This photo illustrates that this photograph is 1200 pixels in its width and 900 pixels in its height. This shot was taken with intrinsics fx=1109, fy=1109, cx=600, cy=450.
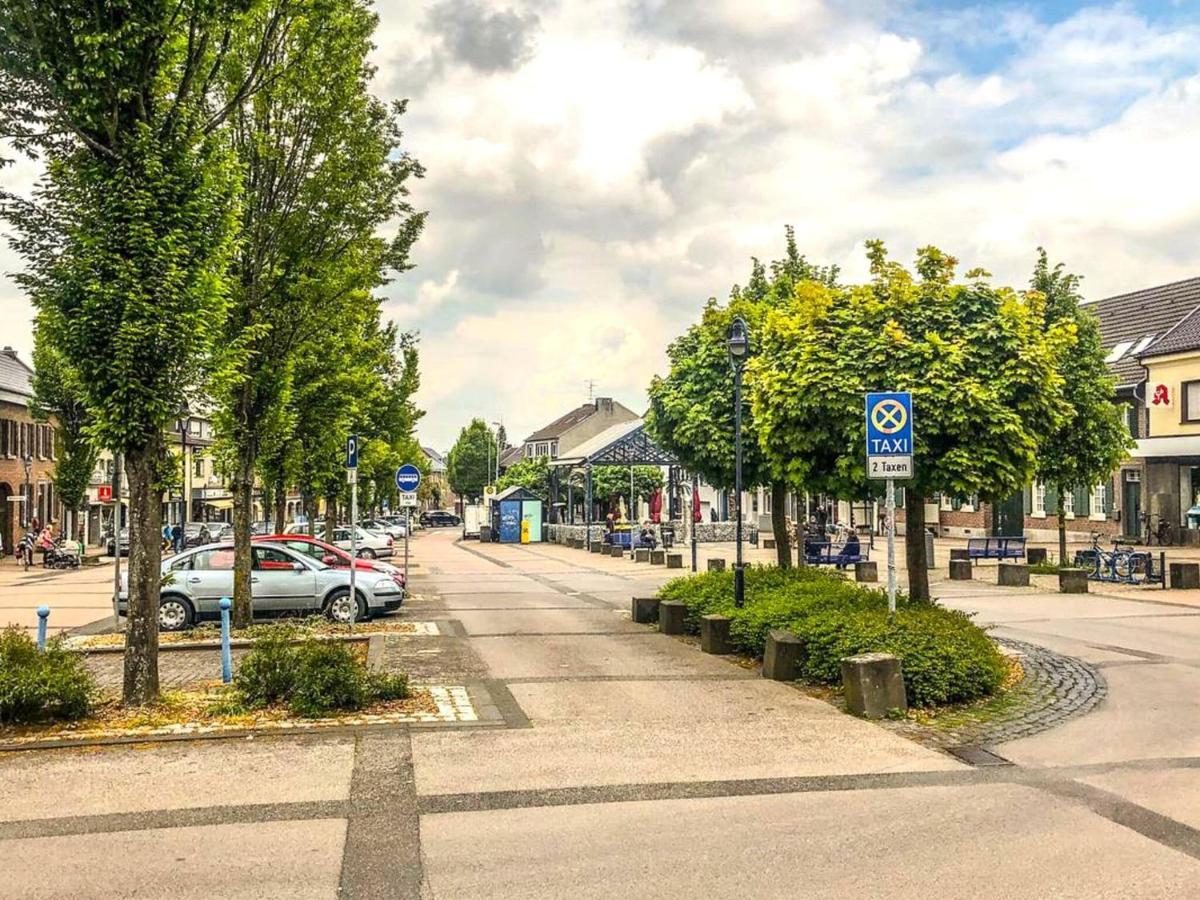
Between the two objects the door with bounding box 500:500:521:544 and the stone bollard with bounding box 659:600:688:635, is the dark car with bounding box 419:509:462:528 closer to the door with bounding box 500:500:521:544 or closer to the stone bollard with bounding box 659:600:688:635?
the door with bounding box 500:500:521:544

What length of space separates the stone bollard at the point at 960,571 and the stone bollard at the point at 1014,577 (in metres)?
1.76

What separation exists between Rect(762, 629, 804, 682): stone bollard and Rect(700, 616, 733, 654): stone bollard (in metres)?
2.02

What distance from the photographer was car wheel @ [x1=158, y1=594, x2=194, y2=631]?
58.5ft

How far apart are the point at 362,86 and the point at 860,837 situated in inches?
578

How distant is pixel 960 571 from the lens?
27047mm

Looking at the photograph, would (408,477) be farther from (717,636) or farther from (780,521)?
(717,636)

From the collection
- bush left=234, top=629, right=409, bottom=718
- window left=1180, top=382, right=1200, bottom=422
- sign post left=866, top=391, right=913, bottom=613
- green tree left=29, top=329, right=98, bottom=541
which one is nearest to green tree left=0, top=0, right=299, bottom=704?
bush left=234, top=629, right=409, bottom=718

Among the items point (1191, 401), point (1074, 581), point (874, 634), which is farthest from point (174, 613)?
point (1191, 401)

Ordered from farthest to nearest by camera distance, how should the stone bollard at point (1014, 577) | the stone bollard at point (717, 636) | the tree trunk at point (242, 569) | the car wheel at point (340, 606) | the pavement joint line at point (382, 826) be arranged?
the stone bollard at point (1014, 577)
the car wheel at point (340, 606)
the tree trunk at point (242, 569)
the stone bollard at point (717, 636)
the pavement joint line at point (382, 826)

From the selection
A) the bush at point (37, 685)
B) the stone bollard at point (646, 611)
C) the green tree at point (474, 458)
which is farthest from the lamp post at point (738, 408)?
the green tree at point (474, 458)

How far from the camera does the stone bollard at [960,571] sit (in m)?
26.9

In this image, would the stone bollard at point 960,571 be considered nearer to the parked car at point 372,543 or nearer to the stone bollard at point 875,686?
the stone bollard at point 875,686

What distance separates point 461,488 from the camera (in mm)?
130250

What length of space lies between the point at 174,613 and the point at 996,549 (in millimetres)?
22660
